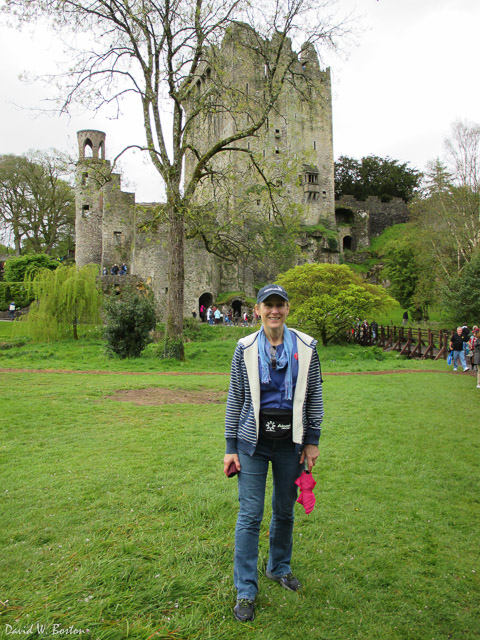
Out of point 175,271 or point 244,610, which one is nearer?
point 244,610

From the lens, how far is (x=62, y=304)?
67.1ft

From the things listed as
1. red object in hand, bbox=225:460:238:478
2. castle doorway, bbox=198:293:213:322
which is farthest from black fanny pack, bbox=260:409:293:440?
castle doorway, bbox=198:293:213:322

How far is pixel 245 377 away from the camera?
2.67 meters

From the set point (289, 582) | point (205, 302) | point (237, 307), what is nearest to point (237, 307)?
point (237, 307)

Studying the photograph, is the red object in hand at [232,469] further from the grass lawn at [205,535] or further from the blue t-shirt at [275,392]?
the grass lawn at [205,535]

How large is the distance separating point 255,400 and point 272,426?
0.18 meters

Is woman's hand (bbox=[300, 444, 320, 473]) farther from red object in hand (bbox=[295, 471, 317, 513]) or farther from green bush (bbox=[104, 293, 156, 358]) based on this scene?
green bush (bbox=[104, 293, 156, 358])

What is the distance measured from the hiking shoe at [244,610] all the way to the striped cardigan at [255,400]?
0.78m

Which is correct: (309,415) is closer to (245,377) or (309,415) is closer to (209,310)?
(245,377)

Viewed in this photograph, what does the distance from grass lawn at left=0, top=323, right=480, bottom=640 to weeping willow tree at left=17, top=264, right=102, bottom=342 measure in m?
14.7

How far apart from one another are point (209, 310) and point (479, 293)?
53.3 feet

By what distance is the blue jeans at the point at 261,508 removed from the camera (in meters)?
2.54

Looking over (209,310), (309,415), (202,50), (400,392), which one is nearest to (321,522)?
(309,415)

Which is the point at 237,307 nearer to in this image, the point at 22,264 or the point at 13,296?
the point at 13,296
